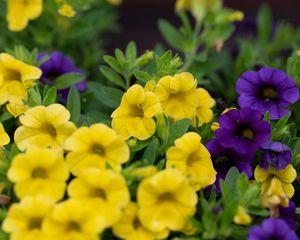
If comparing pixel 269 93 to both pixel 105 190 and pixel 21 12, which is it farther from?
pixel 21 12

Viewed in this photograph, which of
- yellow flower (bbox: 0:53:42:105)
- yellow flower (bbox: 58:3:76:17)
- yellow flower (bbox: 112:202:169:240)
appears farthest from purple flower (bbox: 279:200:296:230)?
yellow flower (bbox: 58:3:76:17)

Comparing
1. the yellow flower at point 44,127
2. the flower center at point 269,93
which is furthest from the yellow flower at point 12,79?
the flower center at point 269,93

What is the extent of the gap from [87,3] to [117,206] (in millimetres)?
942

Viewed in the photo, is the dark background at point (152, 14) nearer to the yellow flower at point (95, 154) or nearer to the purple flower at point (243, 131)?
the purple flower at point (243, 131)

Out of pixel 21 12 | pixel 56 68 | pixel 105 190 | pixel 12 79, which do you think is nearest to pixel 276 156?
pixel 105 190

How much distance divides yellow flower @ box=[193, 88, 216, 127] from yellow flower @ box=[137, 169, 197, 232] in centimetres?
30

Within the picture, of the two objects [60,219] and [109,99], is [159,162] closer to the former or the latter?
[60,219]

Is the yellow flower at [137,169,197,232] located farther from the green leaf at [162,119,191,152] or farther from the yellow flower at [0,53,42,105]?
the yellow flower at [0,53,42,105]

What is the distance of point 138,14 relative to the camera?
3.08 m

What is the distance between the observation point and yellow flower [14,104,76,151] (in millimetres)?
1178

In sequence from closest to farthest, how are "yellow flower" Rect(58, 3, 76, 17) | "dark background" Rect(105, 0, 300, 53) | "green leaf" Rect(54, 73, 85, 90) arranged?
"green leaf" Rect(54, 73, 85, 90) < "yellow flower" Rect(58, 3, 76, 17) < "dark background" Rect(105, 0, 300, 53)

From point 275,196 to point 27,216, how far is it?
439mm

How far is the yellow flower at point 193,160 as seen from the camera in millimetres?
1129

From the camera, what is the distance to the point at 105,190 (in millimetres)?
1044
